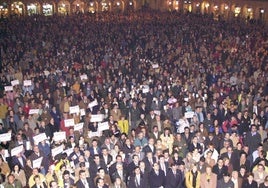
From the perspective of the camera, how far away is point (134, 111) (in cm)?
1641

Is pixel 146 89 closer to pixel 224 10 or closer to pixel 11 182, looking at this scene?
pixel 11 182

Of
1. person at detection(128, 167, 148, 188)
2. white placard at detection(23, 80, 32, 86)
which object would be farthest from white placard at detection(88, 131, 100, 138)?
white placard at detection(23, 80, 32, 86)

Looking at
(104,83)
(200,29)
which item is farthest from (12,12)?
(104,83)

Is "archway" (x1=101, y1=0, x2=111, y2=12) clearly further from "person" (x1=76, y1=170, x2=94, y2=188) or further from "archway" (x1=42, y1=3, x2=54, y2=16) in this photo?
"person" (x1=76, y1=170, x2=94, y2=188)

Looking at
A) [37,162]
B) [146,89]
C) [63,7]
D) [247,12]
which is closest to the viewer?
[37,162]

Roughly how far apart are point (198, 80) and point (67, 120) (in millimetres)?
7545

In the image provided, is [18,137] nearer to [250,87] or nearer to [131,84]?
[131,84]

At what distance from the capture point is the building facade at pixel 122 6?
4806 centimetres

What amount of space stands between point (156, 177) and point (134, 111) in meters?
5.15

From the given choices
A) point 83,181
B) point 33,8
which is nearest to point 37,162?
point 83,181

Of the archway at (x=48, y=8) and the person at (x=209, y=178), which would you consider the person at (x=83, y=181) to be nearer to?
the person at (x=209, y=178)

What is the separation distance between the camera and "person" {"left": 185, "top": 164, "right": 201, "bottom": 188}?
11.4 metres

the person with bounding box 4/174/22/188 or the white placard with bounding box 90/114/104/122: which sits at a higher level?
the white placard with bounding box 90/114/104/122

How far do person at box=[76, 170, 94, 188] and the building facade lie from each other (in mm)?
37852
